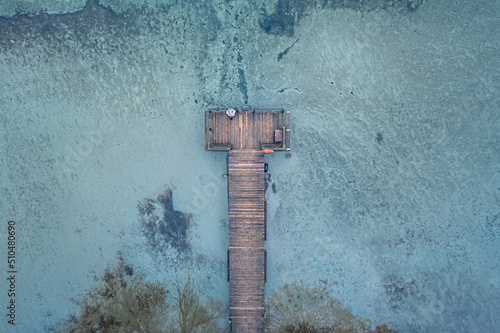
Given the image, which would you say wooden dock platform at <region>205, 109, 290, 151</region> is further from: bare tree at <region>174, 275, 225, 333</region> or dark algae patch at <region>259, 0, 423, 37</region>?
bare tree at <region>174, 275, 225, 333</region>

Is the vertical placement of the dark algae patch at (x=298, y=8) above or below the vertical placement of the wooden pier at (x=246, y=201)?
above

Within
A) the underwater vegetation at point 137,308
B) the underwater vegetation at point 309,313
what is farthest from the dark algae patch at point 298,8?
the underwater vegetation at point 137,308

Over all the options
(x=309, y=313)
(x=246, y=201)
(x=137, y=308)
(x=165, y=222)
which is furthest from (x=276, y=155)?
(x=137, y=308)

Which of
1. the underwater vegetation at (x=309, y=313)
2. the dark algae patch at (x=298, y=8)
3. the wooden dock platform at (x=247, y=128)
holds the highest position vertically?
the dark algae patch at (x=298, y=8)

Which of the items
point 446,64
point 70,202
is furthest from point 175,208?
point 446,64

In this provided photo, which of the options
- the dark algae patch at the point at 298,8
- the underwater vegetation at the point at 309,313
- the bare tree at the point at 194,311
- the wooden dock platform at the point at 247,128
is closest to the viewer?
the wooden dock platform at the point at 247,128

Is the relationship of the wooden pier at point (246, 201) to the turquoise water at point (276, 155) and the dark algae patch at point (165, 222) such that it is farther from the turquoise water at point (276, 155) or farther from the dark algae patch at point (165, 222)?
the dark algae patch at point (165, 222)

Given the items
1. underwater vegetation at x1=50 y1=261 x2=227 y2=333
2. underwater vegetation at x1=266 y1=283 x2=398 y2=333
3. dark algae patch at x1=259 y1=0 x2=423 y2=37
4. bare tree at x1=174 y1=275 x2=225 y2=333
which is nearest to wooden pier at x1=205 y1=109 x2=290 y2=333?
underwater vegetation at x1=266 y1=283 x2=398 y2=333
